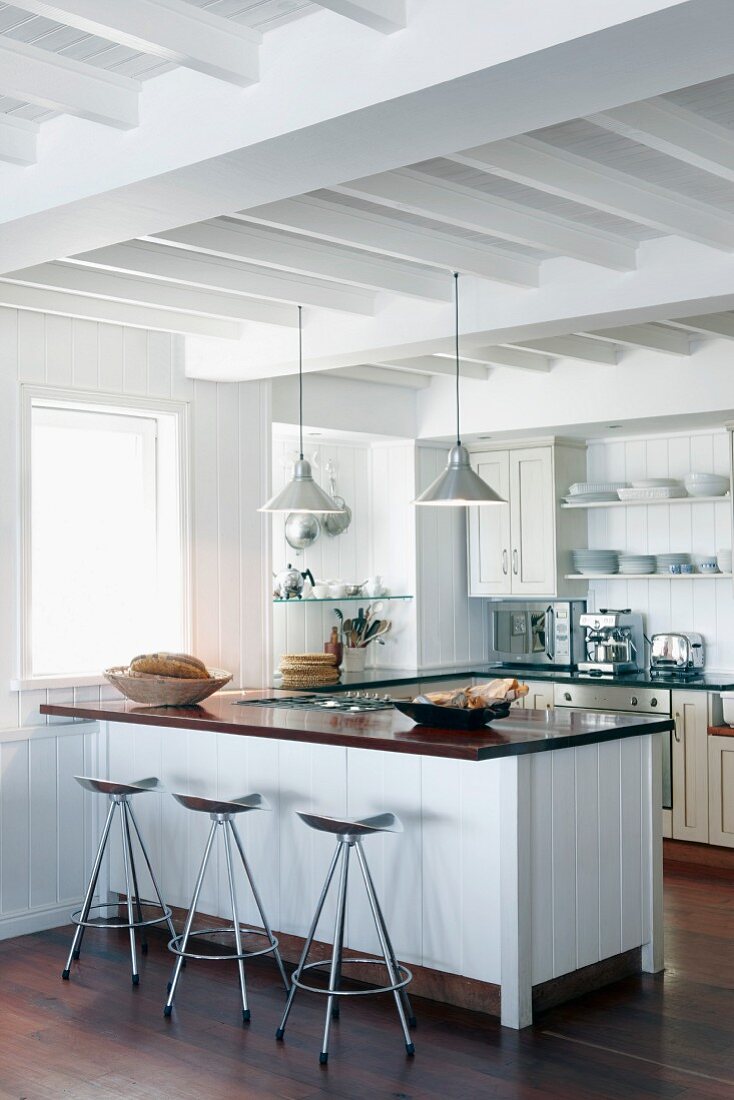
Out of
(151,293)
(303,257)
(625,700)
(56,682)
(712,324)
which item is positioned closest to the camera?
(303,257)

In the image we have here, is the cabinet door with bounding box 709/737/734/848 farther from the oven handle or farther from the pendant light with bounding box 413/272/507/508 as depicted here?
the pendant light with bounding box 413/272/507/508

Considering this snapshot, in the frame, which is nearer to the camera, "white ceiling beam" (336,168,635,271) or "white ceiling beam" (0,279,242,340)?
Result: "white ceiling beam" (336,168,635,271)

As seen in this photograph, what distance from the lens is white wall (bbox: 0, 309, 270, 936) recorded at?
204 inches

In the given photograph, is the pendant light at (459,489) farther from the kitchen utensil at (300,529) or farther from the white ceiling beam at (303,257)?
the kitchen utensil at (300,529)

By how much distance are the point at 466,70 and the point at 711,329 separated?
3.40m

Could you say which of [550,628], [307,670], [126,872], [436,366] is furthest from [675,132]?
[550,628]

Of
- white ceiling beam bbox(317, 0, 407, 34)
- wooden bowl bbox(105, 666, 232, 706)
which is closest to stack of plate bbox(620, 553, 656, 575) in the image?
wooden bowl bbox(105, 666, 232, 706)

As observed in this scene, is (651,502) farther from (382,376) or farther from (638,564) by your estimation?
(382,376)

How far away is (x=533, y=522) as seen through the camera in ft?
24.1

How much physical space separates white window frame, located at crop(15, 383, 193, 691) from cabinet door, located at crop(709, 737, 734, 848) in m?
2.85

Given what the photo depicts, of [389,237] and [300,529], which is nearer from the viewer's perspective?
[389,237]

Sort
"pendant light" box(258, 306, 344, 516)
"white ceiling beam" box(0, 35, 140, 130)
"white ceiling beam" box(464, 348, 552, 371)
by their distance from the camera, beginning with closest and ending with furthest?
"white ceiling beam" box(0, 35, 140, 130) < "pendant light" box(258, 306, 344, 516) < "white ceiling beam" box(464, 348, 552, 371)

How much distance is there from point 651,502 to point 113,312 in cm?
336

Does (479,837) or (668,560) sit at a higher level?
(668,560)
